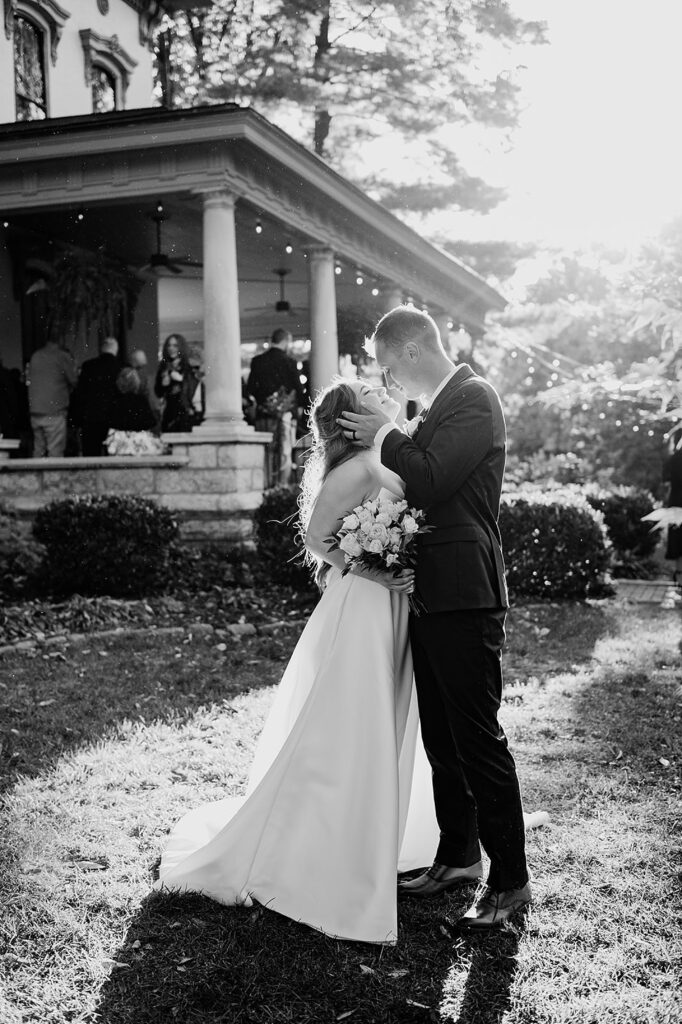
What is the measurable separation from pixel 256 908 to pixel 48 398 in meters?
10.8

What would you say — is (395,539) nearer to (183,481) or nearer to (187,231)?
(183,481)

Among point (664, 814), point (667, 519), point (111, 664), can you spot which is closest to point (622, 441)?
point (667, 519)

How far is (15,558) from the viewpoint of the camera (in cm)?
967

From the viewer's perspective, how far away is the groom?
346 centimetres

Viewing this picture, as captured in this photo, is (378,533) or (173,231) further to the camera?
(173,231)

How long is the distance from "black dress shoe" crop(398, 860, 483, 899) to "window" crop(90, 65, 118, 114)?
57.7 feet

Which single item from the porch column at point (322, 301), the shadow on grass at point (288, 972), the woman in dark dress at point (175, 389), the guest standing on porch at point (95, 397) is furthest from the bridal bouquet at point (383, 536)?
the porch column at point (322, 301)

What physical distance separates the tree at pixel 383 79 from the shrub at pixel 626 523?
12.7 meters

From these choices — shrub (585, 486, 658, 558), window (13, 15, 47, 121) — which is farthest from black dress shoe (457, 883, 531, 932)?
window (13, 15, 47, 121)

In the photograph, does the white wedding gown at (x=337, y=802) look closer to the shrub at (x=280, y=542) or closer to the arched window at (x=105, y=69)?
the shrub at (x=280, y=542)

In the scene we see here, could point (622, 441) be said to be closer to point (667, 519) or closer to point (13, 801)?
point (667, 519)

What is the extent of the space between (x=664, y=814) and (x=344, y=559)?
2.17 metres

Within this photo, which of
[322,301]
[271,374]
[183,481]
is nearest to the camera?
Result: [183,481]

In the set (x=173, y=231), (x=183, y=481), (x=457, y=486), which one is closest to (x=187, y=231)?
(x=173, y=231)
